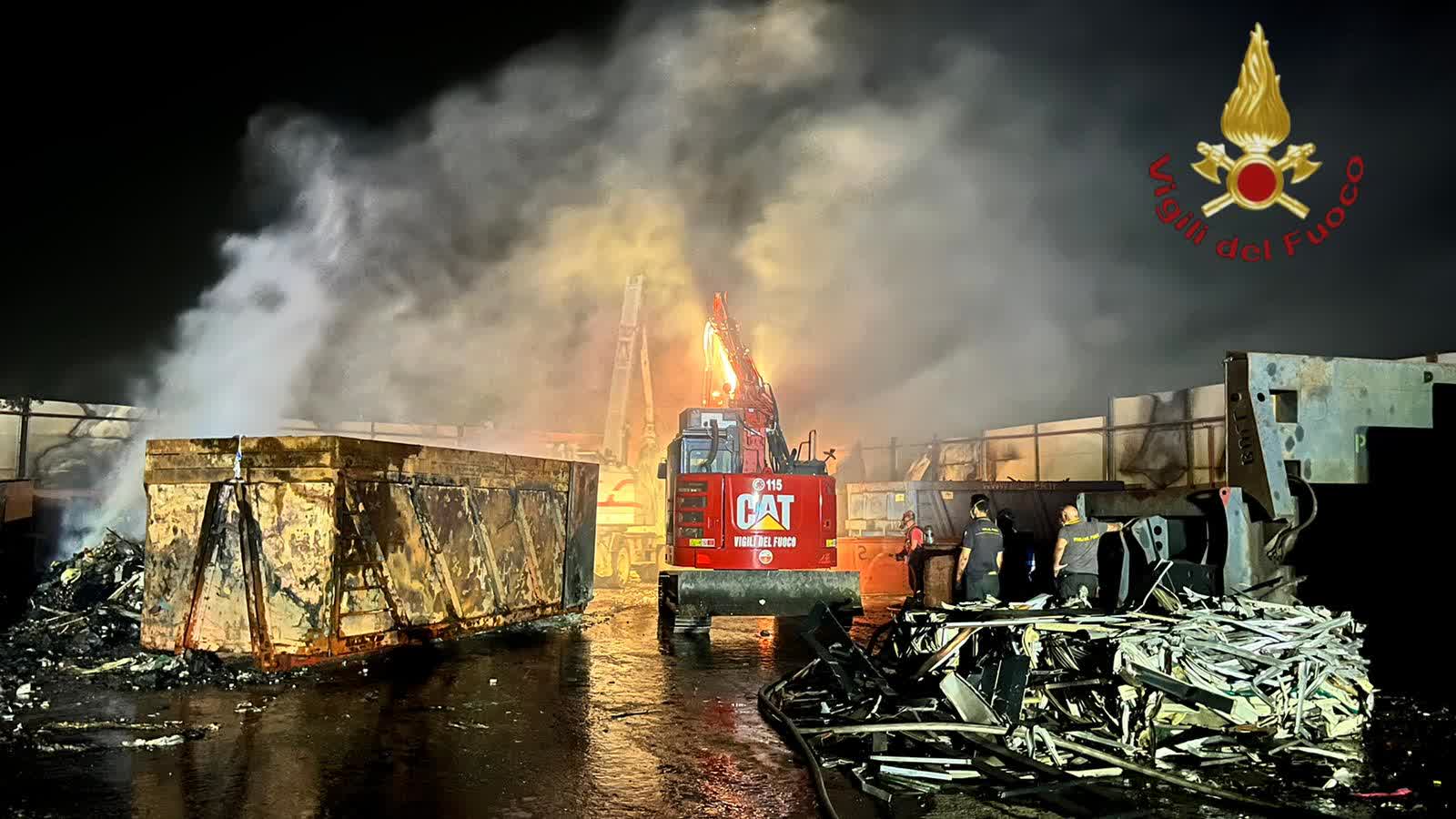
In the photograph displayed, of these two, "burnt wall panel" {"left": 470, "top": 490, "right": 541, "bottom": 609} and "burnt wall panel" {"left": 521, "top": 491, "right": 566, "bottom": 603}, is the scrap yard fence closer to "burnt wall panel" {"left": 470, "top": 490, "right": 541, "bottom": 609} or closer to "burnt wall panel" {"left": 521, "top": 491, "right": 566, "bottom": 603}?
"burnt wall panel" {"left": 521, "top": 491, "right": 566, "bottom": 603}

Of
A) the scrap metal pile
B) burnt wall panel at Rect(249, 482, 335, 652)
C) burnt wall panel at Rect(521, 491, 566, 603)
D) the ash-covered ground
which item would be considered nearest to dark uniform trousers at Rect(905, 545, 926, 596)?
the ash-covered ground

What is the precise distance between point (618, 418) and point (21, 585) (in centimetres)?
1246

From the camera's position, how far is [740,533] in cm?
1190

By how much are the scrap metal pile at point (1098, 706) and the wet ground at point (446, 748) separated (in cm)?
34

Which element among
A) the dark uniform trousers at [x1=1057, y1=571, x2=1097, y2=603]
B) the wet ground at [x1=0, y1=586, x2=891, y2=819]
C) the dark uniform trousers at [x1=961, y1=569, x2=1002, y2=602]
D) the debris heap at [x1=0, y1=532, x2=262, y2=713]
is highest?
the dark uniform trousers at [x1=1057, y1=571, x2=1097, y2=603]

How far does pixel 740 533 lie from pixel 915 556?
444 centimetres

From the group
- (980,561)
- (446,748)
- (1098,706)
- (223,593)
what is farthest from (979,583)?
(223,593)

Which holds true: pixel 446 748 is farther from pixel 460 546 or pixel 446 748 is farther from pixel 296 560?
pixel 460 546

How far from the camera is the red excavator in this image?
456 inches

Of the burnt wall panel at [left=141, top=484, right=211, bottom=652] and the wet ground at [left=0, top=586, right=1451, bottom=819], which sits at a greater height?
the burnt wall panel at [left=141, top=484, right=211, bottom=652]

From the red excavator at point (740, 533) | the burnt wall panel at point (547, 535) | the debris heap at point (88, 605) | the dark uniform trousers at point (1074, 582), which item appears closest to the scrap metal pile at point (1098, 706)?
the dark uniform trousers at point (1074, 582)

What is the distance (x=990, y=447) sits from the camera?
1233 inches

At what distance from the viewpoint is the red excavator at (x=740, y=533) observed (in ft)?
38.0

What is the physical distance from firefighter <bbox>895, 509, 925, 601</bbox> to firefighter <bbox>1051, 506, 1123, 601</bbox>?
19.1 ft
